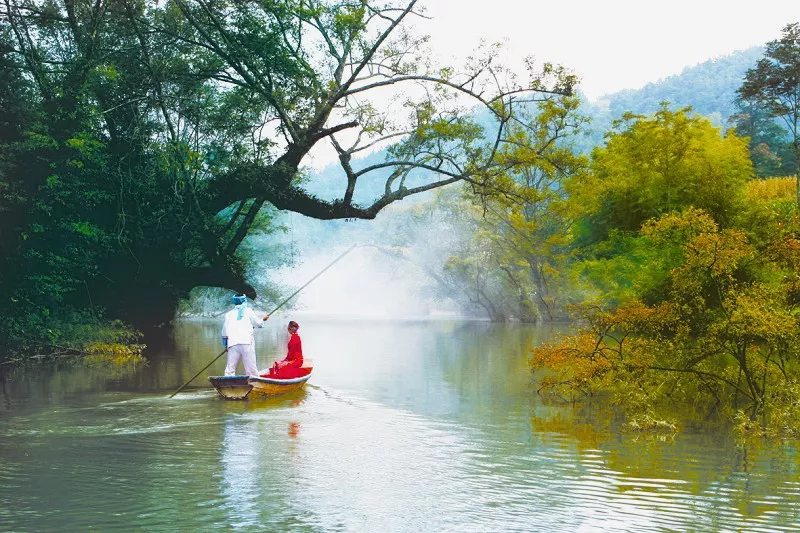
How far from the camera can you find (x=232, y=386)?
19.2 metres

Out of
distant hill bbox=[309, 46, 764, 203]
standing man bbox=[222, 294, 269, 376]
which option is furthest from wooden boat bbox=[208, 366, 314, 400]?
distant hill bbox=[309, 46, 764, 203]

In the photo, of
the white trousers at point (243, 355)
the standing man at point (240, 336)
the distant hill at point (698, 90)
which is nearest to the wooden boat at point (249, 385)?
the white trousers at point (243, 355)

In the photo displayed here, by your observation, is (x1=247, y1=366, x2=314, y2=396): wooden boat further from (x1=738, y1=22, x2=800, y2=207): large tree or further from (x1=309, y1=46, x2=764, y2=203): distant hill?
(x1=309, y1=46, x2=764, y2=203): distant hill

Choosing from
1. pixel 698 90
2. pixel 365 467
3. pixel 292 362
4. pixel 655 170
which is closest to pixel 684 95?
pixel 698 90

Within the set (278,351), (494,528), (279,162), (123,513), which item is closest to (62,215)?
(279,162)

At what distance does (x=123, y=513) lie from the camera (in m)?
9.61

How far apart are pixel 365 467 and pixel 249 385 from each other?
24.5 ft

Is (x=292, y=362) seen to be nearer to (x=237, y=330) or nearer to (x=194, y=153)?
(x=237, y=330)

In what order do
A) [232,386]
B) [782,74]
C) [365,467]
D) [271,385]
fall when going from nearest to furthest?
1. [365,467]
2. [232,386]
3. [271,385]
4. [782,74]

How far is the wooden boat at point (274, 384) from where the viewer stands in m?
19.6

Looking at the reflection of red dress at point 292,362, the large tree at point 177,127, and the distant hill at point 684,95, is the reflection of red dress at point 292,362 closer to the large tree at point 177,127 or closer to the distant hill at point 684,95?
the large tree at point 177,127

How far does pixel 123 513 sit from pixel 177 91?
24317 mm

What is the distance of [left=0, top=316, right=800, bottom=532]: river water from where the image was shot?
9562 mm

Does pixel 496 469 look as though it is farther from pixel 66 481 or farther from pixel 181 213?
pixel 181 213
